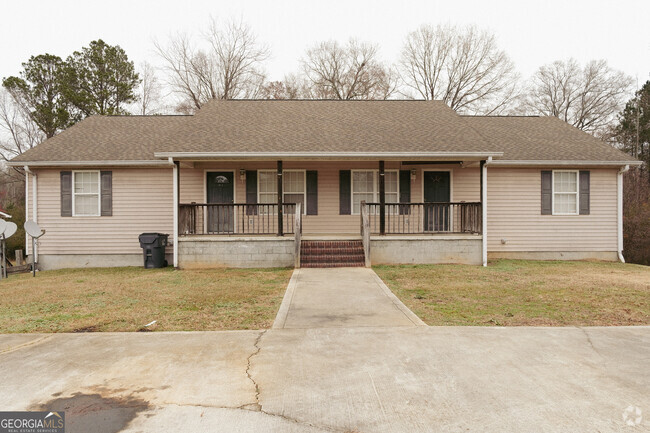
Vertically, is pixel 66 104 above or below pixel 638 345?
above

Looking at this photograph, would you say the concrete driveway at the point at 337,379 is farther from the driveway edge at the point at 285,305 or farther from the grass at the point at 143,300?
the grass at the point at 143,300

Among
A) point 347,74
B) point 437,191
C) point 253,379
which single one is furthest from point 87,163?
point 347,74

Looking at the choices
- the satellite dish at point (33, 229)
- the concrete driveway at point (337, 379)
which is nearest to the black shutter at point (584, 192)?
the concrete driveway at point (337, 379)

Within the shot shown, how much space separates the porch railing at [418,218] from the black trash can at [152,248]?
610cm

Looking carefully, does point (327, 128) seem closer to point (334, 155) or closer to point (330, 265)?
point (334, 155)

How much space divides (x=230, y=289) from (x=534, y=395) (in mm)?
5678

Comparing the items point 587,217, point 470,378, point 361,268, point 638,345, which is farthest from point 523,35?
point 470,378

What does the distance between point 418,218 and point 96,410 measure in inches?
385

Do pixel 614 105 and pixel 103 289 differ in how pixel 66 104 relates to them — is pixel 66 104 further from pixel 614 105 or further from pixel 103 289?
pixel 614 105

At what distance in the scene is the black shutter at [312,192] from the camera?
12180mm

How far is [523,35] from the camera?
933 inches

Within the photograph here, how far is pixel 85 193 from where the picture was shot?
11.7 metres

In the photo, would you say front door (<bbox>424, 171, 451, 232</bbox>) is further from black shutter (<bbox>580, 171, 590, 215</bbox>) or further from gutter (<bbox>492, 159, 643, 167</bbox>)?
black shutter (<bbox>580, 171, 590, 215</bbox>)

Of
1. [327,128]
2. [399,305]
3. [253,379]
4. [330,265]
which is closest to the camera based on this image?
[253,379]
